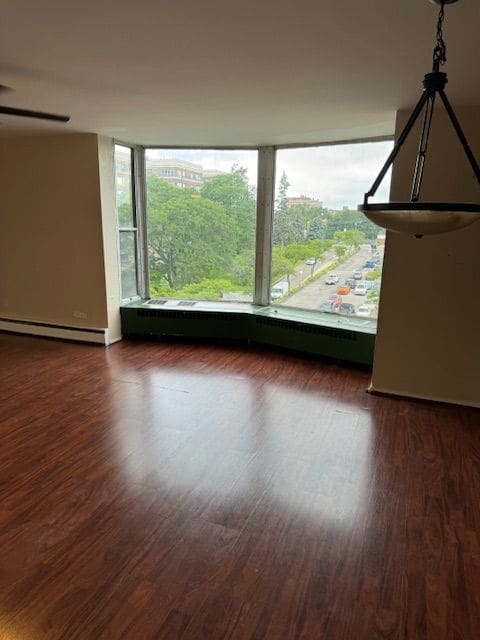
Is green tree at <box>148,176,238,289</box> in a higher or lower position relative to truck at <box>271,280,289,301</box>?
higher

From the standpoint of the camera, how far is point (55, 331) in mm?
5762

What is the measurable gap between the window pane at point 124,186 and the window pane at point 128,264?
0.58ft

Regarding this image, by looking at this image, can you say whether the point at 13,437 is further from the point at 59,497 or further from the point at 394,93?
the point at 394,93

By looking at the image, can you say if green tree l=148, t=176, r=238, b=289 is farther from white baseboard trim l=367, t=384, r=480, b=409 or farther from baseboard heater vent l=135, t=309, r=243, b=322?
white baseboard trim l=367, t=384, r=480, b=409

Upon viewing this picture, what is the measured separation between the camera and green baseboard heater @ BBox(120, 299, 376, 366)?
4938 millimetres

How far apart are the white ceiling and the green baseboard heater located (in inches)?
87.3

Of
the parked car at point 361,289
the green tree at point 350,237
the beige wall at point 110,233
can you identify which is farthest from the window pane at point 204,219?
the parked car at point 361,289

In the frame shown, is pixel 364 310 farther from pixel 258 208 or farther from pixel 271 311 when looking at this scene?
pixel 258 208

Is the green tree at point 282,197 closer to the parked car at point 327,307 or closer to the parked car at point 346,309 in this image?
the parked car at point 327,307

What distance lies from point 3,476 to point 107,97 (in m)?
2.93

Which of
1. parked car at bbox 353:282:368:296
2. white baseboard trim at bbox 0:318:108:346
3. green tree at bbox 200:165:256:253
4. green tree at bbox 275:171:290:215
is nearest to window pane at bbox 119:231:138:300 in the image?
white baseboard trim at bbox 0:318:108:346

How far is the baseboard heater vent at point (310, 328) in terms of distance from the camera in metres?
4.80

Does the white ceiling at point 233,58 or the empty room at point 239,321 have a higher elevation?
the white ceiling at point 233,58

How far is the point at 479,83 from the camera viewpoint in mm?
2859
